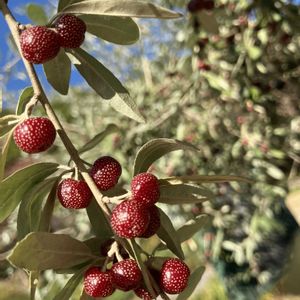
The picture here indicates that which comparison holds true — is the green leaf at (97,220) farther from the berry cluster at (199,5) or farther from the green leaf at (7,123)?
the berry cluster at (199,5)

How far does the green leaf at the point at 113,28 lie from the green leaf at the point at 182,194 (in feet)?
0.69

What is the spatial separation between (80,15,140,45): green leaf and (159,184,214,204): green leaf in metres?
0.21

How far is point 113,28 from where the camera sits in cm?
71

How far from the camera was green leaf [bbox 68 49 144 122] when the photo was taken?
64 centimetres

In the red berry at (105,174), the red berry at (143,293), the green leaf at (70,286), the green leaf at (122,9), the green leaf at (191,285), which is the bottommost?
the green leaf at (191,285)

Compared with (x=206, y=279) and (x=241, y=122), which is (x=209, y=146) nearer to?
(x=241, y=122)

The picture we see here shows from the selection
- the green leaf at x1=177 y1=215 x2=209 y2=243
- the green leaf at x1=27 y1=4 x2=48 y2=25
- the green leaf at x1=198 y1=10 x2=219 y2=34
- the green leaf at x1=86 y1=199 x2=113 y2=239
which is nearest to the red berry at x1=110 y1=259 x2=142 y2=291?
the green leaf at x1=86 y1=199 x2=113 y2=239

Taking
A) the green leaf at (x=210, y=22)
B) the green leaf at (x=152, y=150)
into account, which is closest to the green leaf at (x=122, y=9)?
the green leaf at (x=152, y=150)

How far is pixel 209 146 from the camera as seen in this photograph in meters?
2.73

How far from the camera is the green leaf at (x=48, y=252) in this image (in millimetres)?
525

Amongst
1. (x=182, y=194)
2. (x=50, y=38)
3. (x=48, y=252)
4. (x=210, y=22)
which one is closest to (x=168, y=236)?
(x=182, y=194)

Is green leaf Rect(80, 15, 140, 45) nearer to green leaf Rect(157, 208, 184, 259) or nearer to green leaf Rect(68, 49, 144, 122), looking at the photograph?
green leaf Rect(68, 49, 144, 122)

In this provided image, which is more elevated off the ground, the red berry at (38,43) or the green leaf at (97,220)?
the red berry at (38,43)

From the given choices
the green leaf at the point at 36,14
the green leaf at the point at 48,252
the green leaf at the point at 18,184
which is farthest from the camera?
the green leaf at the point at 36,14
